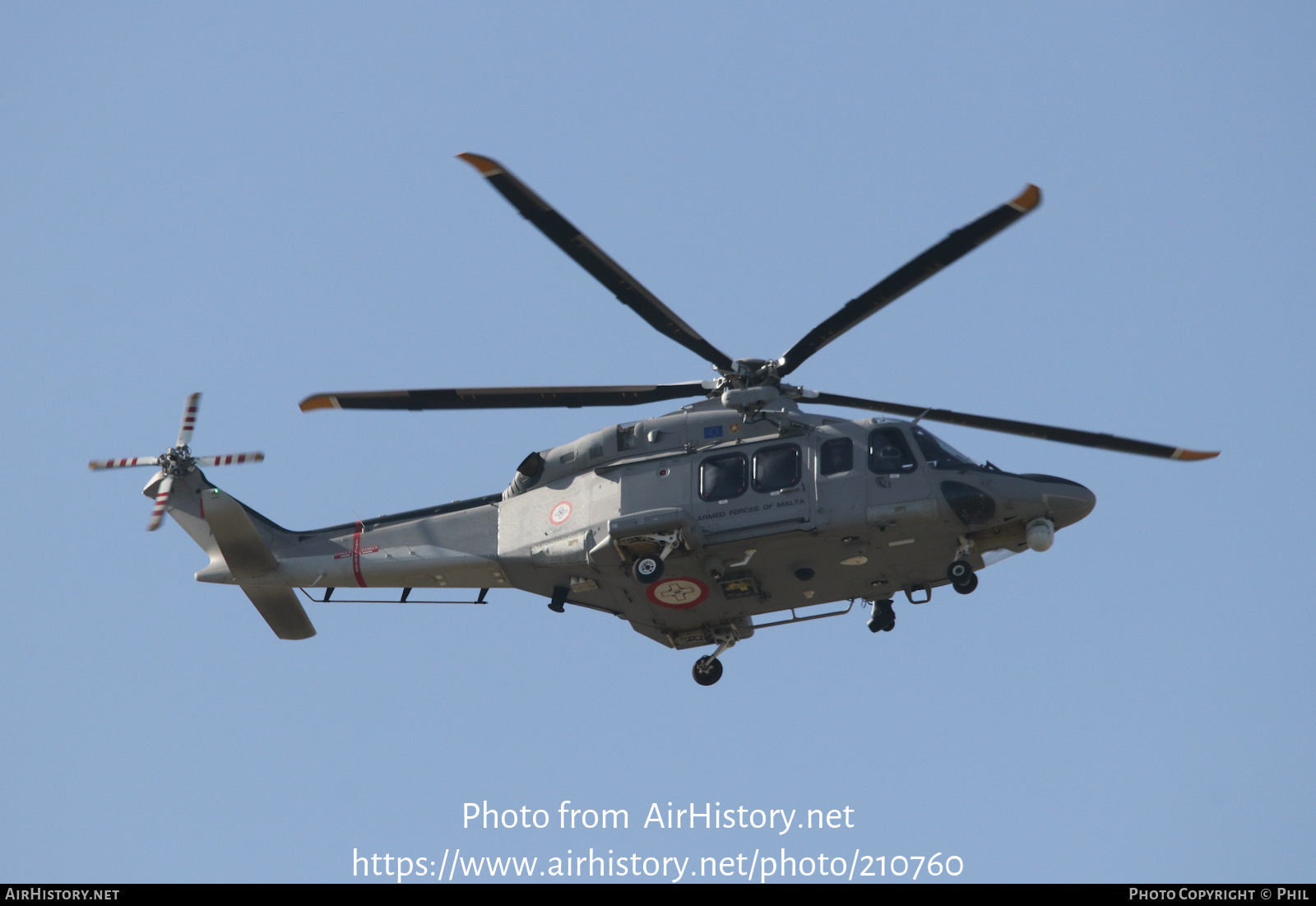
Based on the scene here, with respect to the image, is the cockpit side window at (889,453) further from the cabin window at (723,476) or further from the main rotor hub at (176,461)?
the main rotor hub at (176,461)

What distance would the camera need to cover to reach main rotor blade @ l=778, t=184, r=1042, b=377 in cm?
1791

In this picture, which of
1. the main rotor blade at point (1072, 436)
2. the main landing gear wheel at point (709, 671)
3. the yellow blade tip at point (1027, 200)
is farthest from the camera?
the main landing gear wheel at point (709, 671)

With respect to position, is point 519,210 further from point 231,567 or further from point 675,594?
point 231,567

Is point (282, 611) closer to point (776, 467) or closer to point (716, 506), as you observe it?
point (716, 506)

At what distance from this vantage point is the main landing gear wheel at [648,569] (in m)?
21.0

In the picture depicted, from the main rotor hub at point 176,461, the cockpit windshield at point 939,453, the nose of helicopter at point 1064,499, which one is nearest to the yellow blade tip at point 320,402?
the main rotor hub at point 176,461

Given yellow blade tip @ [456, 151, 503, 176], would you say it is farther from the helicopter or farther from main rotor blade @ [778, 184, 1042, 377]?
main rotor blade @ [778, 184, 1042, 377]

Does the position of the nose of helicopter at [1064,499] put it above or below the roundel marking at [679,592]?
above

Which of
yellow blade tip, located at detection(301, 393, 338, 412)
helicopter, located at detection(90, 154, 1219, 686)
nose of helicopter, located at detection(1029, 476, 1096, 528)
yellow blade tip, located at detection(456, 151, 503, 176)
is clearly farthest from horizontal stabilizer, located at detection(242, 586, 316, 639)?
nose of helicopter, located at detection(1029, 476, 1096, 528)

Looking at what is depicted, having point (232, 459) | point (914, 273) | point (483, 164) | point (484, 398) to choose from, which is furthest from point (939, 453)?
point (232, 459)

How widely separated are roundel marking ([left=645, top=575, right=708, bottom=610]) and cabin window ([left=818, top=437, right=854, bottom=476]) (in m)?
2.49

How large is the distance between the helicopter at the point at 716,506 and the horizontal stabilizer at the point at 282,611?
0.82 meters

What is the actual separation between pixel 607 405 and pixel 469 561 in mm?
3389
